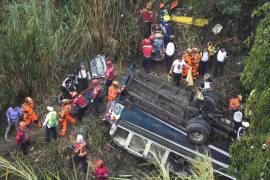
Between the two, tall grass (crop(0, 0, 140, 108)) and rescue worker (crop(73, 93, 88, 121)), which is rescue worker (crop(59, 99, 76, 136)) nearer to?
rescue worker (crop(73, 93, 88, 121))

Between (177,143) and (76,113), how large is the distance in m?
3.07

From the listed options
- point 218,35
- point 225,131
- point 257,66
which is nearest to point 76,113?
point 225,131

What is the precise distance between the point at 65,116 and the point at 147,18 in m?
4.49

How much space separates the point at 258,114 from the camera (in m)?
8.04

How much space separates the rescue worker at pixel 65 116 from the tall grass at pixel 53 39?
167 cm

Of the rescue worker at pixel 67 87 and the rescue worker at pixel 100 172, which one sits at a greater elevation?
the rescue worker at pixel 67 87

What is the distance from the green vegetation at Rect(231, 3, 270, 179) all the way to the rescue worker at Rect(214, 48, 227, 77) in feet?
21.9

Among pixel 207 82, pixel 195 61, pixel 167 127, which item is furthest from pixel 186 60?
pixel 167 127

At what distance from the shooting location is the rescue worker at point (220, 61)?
15.0 m

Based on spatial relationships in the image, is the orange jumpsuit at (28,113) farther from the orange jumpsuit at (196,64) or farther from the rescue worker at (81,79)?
the orange jumpsuit at (196,64)

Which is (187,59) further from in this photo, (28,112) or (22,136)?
(22,136)

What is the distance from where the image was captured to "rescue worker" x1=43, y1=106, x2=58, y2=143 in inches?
503

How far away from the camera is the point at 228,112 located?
545 inches

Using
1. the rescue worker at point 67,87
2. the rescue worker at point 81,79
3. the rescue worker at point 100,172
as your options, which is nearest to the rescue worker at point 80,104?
the rescue worker at point 67,87
